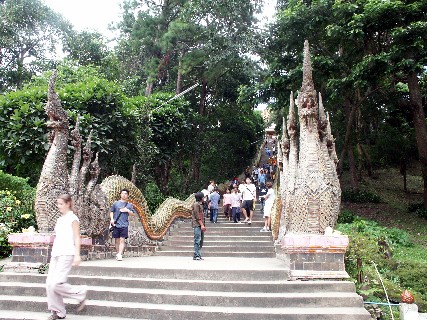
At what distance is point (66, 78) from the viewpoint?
16516 millimetres

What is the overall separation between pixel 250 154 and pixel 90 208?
22.2 metres

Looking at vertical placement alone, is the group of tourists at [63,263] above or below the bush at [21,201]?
below

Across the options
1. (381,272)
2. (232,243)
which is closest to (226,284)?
(381,272)

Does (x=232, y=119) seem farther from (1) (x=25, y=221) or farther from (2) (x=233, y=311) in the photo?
(2) (x=233, y=311)

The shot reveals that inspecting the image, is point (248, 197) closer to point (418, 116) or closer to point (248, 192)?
point (248, 192)

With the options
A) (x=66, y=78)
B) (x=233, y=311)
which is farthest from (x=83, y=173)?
(x=66, y=78)

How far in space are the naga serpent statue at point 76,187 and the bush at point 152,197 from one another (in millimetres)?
5699

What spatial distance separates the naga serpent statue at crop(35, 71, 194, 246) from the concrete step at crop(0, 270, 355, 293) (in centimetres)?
149

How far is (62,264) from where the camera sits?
5363 millimetres

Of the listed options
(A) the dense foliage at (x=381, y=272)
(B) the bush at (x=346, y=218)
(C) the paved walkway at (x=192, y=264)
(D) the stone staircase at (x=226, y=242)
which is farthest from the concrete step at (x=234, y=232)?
(B) the bush at (x=346, y=218)

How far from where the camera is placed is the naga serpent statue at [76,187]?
25.4 ft

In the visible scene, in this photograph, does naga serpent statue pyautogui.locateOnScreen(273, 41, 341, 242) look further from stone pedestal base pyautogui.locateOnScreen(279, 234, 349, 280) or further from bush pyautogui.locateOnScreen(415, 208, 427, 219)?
bush pyautogui.locateOnScreen(415, 208, 427, 219)

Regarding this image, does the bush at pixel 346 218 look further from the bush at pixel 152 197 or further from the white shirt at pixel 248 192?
the bush at pixel 152 197

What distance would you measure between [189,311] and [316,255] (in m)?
2.11
